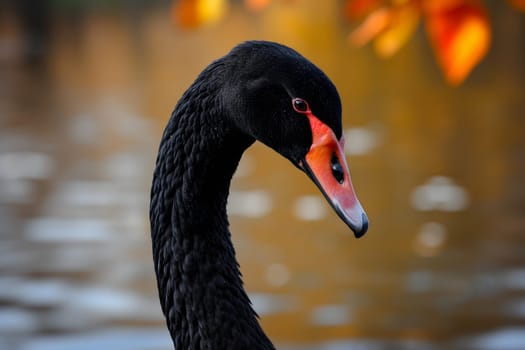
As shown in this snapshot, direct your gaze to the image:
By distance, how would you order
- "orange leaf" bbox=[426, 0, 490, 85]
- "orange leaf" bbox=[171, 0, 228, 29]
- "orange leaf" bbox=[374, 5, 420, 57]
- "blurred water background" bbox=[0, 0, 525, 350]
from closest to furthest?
"orange leaf" bbox=[426, 0, 490, 85] → "orange leaf" bbox=[374, 5, 420, 57] → "orange leaf" bbox=[171, 0, 228, 29] → "blurred water background" bbox=[0, 0, 525, 350]

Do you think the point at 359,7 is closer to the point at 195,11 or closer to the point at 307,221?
the point at 195,11

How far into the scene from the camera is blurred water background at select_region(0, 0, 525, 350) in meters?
8.10

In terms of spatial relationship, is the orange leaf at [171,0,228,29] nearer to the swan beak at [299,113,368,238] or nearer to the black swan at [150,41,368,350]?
the black swan at [150,41,368,350]

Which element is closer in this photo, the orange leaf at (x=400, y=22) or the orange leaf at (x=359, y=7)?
the orange leaf at (x=400, y=22)

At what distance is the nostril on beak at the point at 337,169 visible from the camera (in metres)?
2.29

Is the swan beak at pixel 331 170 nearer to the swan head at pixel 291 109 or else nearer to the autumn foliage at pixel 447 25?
the swan head at pixel 291 109

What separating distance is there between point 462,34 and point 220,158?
39.6 inches

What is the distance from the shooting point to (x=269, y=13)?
1347 inches

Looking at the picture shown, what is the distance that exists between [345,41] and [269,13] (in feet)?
23.7

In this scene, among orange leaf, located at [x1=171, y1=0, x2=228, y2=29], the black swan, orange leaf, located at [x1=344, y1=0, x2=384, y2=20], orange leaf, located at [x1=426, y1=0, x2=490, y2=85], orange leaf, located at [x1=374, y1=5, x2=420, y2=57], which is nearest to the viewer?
the black swan

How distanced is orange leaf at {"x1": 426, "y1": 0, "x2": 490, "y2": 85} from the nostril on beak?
3.06ft

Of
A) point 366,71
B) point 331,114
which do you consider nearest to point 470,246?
point 331,114

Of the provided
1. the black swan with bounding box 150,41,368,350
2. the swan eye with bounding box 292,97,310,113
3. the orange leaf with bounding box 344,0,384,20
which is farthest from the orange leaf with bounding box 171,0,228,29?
the swan eye with bounding box 292,97,310,113

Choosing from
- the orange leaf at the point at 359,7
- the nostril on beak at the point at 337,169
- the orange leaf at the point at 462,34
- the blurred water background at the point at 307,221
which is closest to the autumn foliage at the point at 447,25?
the orange leaf at the point at 462,34
